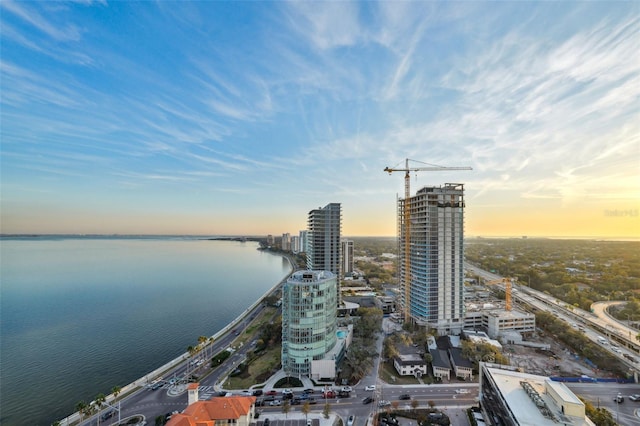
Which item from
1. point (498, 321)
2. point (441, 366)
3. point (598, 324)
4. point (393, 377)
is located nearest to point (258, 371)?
point (393, 377)

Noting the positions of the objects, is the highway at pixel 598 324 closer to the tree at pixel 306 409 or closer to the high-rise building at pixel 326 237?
the tree at pixel 306 409

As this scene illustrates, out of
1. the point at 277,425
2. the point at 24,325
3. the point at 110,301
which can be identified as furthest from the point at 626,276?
the point at 24,325

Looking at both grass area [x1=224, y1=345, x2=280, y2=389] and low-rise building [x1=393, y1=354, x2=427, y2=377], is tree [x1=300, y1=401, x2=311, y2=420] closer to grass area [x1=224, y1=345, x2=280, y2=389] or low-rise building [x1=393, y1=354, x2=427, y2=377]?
grass area [x1=224, y1=345, x2=280, y2=389]

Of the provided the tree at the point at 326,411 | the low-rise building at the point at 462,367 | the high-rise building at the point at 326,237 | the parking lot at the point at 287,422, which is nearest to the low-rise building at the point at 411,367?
the low-rise building at the point at 462,367

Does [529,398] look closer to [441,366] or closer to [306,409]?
[441,366]

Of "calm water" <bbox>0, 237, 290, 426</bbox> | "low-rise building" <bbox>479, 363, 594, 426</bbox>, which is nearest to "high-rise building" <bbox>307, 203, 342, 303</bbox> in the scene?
"calm water" <bbox>0, 237, 290, 426</bbox>

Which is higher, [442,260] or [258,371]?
[442,260]
